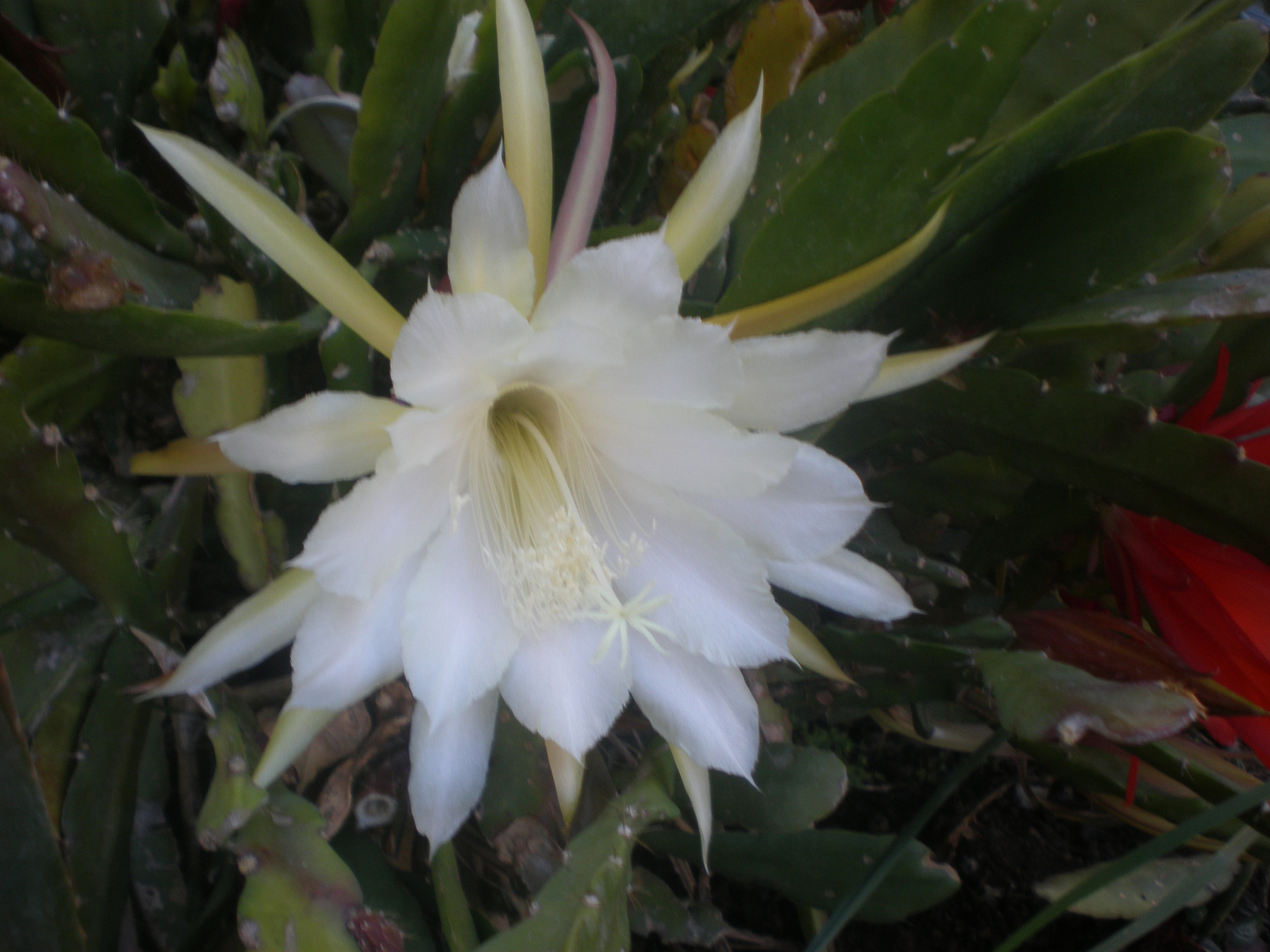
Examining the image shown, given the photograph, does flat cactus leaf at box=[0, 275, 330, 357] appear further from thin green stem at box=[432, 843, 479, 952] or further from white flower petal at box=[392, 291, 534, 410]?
thin green stem at box=[432, 843, 479, 952]

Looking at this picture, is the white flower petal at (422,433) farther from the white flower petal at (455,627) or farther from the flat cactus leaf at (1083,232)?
the flat cactus leaf at (1083,232)

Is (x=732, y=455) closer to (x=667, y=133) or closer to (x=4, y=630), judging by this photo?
(x=667, y=133)

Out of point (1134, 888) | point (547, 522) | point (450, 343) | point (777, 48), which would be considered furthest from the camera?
point (1134, 888)

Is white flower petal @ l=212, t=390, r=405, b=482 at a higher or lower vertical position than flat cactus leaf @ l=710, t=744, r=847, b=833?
higher

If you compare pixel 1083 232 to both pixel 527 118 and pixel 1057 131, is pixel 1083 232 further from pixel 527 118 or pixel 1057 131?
pixel 527 118

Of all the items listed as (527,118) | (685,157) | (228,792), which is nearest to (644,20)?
(685,157)

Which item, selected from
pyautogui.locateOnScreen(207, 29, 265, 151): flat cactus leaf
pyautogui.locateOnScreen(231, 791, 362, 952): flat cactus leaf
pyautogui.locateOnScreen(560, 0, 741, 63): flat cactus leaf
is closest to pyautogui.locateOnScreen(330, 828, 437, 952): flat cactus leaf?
pyautogui.locateOnScreen(231, 791, 362, 952): flat cactus leaf

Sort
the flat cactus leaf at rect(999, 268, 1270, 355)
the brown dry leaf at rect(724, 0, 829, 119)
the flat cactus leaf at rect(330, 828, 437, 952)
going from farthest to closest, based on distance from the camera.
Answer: the brown dry leaf at rect(724, 0, 829, 119)
the flat cactus leaf at rect(330, 828, 437, 952)
the flat cactus leaf at rect(999, 268, 1270, 355)
